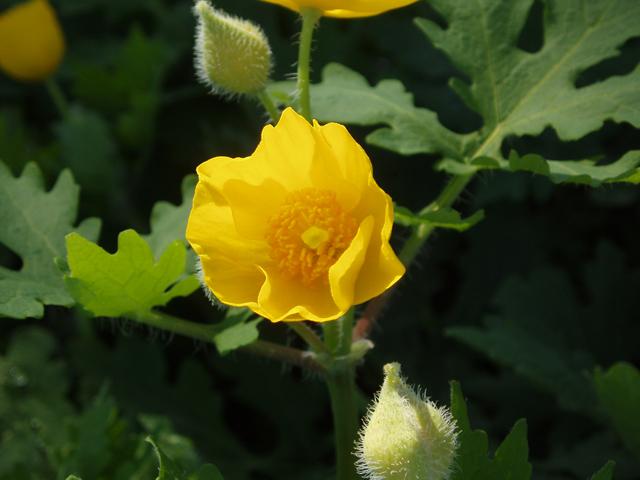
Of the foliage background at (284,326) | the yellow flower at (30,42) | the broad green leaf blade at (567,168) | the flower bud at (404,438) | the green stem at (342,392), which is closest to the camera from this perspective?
the flower bud at (404,438)

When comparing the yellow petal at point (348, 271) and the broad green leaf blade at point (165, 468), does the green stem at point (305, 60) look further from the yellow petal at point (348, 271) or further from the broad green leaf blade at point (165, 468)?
the broad green leaf blade at point (165, 468)

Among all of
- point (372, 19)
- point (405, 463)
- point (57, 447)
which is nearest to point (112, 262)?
point (405, 463)

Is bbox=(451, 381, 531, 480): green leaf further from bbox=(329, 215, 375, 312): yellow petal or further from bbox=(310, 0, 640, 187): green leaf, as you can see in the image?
bbox=(310, 0, 640, 187): green leaf

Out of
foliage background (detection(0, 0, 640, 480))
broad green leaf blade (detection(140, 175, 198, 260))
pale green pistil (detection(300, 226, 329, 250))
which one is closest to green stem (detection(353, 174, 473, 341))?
pale green pistil (detection(300, 226, 329, 250))

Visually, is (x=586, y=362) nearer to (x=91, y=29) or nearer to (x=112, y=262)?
(x=112, y=262)

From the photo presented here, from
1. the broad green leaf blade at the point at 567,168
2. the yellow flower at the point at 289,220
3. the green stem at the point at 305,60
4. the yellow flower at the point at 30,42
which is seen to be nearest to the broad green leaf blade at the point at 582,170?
the broad green leaf blade at the point at 567,168

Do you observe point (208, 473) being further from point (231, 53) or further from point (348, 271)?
point (231, 53)
